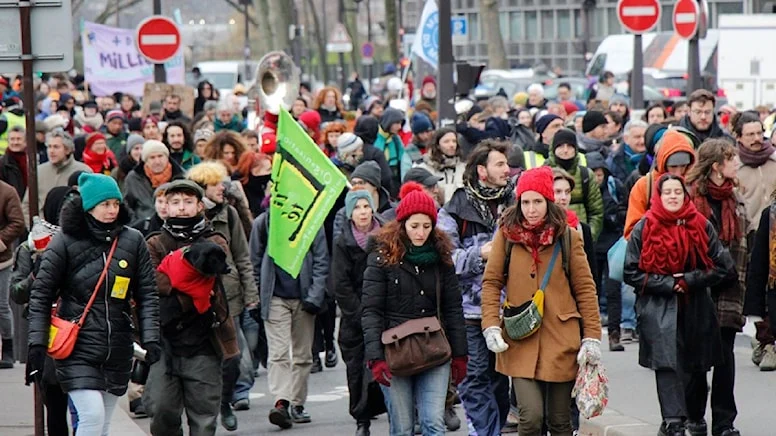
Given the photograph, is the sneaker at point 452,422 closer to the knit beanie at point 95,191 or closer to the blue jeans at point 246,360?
the blue jeans at point 246,360

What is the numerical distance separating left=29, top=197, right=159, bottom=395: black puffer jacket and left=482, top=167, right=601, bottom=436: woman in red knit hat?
175 cm

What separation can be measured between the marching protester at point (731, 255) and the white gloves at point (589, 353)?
1288 mm

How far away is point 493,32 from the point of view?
2168 inches

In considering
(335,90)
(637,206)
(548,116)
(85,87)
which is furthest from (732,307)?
(85,87)

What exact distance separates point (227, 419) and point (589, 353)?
10.6 feet

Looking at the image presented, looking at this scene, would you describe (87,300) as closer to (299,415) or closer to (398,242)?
(398,242)

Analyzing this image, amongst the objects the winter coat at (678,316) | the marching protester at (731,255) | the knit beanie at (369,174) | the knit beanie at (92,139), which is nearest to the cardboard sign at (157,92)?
the knit beanie at (92,139)

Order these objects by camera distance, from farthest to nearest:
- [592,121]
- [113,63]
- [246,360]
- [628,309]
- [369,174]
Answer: [113,63] → [592,121] → [628,309] → [246,360] → [369,174]

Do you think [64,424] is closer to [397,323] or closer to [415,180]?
[397,323]

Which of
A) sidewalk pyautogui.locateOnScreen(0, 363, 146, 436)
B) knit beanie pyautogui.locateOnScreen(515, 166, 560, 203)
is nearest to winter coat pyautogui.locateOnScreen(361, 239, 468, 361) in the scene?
knit beanie pyautogui.locateOnScreen(515, 166, 560, 203)

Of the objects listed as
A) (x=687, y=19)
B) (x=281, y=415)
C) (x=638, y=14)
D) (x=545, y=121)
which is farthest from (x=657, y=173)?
(x=687, y=19)

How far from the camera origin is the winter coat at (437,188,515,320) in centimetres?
943

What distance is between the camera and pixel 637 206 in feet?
33.0

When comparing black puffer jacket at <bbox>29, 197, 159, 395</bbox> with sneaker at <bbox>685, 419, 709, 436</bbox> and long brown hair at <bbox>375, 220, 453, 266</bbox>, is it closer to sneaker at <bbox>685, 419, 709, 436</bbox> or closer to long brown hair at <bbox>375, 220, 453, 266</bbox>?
long brown hair at <bbox>375, 220, 453, 266</bbox>
